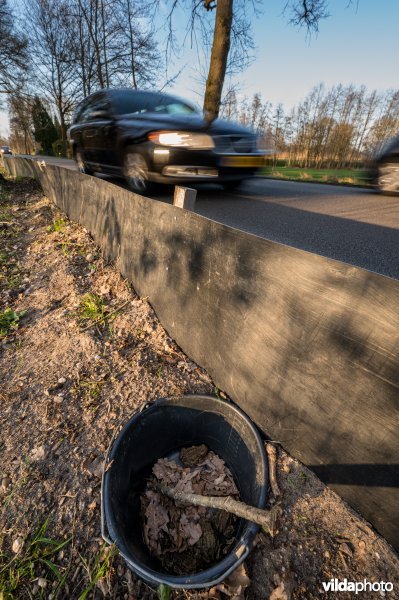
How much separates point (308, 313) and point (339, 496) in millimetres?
1097

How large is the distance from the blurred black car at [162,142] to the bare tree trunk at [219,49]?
4065 millimetres

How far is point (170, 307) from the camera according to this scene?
2736 mm

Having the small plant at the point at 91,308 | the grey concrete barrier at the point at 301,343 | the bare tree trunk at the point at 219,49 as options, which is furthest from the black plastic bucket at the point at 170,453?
the bare tree trunk at the point at 219,49

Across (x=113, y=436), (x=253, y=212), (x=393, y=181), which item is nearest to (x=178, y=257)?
(x=113, y=436)

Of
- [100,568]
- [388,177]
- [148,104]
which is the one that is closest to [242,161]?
[148,104]

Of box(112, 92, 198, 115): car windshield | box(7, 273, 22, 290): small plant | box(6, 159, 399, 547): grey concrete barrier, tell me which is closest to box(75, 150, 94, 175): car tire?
box(112, 92, 198, 115): car windshield

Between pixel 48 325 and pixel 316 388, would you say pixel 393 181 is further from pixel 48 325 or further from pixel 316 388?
pixel 48 325

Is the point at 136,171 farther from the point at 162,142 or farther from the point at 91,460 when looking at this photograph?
the point at 91,460

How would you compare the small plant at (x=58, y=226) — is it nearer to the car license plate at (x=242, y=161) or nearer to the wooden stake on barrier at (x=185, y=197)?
the car license plate at (x=242, y=161)

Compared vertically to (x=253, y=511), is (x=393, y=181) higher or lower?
higher

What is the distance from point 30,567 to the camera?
145 cm

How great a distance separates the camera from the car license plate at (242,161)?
165 inches

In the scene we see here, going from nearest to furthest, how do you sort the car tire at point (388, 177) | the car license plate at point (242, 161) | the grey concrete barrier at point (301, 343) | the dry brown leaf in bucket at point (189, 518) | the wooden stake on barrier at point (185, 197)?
1. the grey concrete barrier at point (301, 343)
2. the dry brown leaf in bucket at point (189, 518)
3. the wooden stake on barrier at point (185, 197)
4. the car license plate at point (242, 161)
5. the car tire at point (388, 177)

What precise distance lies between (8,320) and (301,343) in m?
3.12
